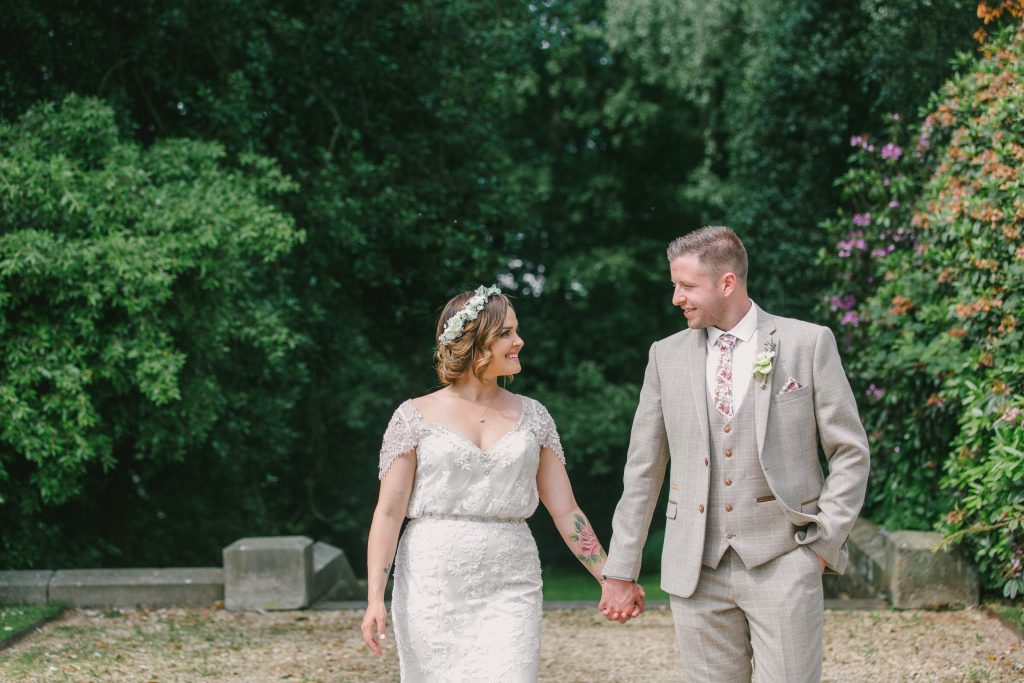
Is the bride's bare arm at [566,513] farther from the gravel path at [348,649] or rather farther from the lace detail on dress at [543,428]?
the gravel path at [348,649]

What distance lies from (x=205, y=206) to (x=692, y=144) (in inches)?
437

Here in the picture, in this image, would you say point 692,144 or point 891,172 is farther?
point 692,144

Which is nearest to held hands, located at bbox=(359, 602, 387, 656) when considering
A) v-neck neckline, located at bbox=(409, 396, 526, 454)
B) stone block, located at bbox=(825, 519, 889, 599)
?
v-neck neckline, located at bbox=(409, 396, 526, 454)

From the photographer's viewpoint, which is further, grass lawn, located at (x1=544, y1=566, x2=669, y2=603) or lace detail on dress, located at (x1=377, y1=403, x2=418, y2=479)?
grass lawn, located at (x1=544, y1=566, x2=669, y2=603)

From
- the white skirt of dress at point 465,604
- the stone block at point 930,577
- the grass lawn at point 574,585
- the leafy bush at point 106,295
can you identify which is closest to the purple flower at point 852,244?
the stone block at point 930,577

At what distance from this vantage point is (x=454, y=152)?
1060 cm

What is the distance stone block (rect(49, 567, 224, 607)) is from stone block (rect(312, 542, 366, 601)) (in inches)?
26.2

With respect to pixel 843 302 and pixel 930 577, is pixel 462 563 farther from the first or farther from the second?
pixel 843 302

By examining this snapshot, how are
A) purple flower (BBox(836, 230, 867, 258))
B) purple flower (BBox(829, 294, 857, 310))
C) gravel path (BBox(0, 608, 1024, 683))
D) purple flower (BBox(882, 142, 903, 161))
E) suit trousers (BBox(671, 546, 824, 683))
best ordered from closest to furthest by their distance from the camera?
suit trousers (BBox(671, 546, 824, 683)) < gravel path (BBox(0, 608, 1024, 683)) < purple flower (BBox(882, 142, 903, 161)) < purple flower (BBox(836, 230, 867, 258)) < purple flower (BBox(829, 294, 857, 310))

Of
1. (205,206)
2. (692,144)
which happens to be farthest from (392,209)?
(692,144)

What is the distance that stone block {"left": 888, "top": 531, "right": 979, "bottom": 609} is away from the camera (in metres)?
6.67

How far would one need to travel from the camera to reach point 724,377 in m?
3.40

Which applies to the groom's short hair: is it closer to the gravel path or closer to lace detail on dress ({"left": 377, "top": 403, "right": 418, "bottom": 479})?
lace detail on dress ({"left": 377, "top": 403, "right": 418, "bottom": 479})

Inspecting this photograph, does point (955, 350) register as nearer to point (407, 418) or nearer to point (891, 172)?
point (891, 172)
